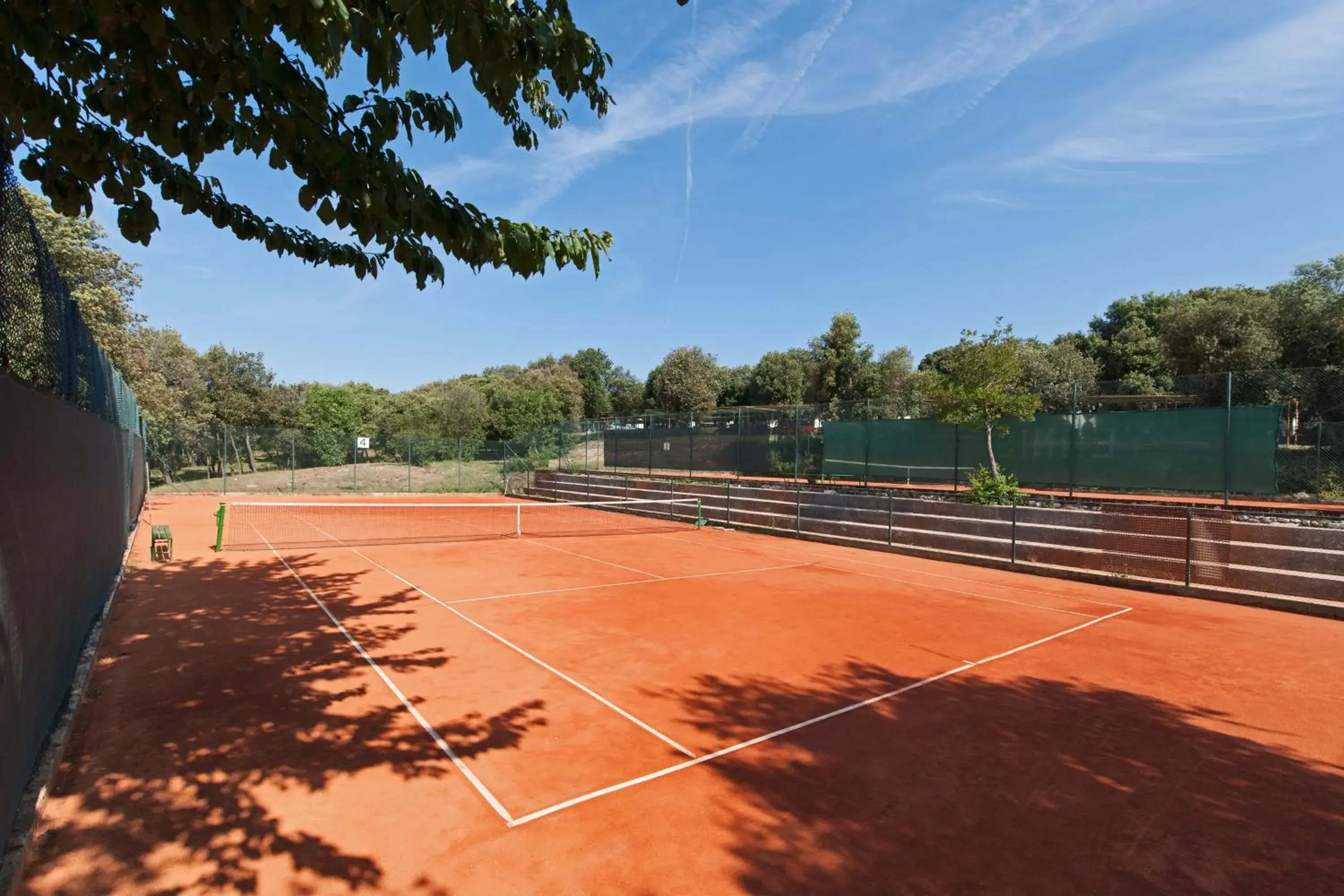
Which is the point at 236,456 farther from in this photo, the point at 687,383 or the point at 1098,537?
the point at 1098,537

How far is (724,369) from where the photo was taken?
66.5 m

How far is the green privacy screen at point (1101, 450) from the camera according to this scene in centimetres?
1378

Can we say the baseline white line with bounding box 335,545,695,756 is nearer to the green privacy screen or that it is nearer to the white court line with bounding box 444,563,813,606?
the white court line with bounding box 444,563,813,606

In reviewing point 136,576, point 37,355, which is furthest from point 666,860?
point 136,576

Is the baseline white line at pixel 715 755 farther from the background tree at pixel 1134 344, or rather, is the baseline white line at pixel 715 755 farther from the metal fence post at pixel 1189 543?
the background tree at pixel 1134 344

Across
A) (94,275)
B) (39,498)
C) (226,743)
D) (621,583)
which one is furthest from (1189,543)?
(94,275)

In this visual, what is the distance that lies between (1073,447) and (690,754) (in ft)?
50.9

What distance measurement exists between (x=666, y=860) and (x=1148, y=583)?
11838 mm

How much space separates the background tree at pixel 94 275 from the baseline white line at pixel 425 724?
17.1m

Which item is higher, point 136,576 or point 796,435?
point 796,435

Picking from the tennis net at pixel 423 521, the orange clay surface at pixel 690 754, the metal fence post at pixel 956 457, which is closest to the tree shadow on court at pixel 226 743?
the orange clay surface at pixel 690 754

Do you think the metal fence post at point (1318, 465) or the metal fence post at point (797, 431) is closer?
the metal fence post at point (1318, 465)

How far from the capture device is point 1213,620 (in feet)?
30.8

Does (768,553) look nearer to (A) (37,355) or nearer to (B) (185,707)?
(B) (185,707)
